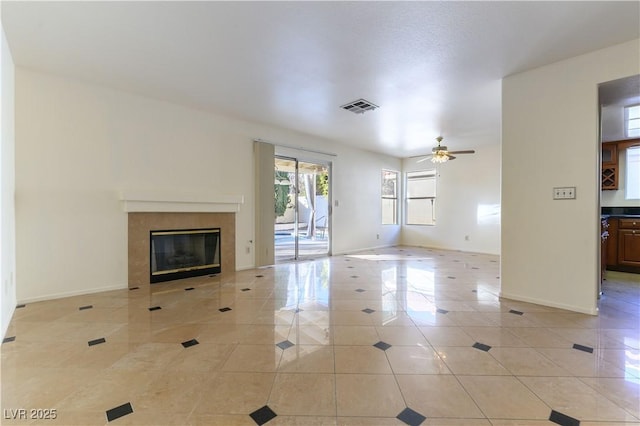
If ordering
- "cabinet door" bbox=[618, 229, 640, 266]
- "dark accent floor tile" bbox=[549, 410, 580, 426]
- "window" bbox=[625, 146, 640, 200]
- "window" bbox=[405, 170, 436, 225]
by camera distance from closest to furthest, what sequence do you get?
"dark accent floor tile" bbox=[549, 410, 580, 426] → "cabinet door" bbox=[618, 229, 640, 266] → "window" bbox=[625, 146, 640, 200] → "window" bbox=[405, 170, 436, 225]

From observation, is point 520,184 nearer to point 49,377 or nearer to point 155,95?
point 49,377

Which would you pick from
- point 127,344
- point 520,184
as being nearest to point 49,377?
point 127,344

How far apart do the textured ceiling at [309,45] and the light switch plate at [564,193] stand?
4.70 feet

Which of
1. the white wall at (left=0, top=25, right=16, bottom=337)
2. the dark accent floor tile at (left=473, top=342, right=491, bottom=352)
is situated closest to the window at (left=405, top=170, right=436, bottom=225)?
the dark accent floor tile at (left=473, top=342, right=491, bottom=352)

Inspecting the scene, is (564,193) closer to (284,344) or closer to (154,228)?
(284,344)

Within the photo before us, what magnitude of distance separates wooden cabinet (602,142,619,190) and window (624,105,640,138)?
1.43 feet

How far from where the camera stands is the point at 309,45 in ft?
9.09

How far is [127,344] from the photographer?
92.1 inches

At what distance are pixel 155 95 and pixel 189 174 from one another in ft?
4.12

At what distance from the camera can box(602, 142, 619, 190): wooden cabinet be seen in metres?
5.53

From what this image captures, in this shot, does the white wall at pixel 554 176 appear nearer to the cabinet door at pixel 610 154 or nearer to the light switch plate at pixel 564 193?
the light switch plate at pixel 564 193

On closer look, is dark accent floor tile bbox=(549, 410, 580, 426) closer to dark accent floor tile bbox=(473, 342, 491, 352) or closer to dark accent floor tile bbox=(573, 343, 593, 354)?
dark accent floor tile bbox=(473, 342, 491, 352)

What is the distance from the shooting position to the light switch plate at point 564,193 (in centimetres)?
305

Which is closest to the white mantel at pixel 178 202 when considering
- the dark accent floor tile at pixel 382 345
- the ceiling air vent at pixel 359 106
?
the ceiling air vent at pixel 359 106
